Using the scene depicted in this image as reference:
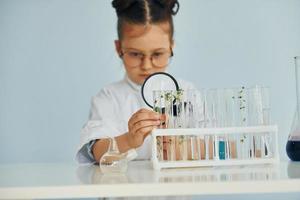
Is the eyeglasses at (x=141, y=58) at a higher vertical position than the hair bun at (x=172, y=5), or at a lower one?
lower

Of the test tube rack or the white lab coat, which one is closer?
the test tube rack

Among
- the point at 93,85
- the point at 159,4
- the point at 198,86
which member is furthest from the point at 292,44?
the point at 93,85

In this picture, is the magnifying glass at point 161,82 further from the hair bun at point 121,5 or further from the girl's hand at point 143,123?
the hair bun at point 121,5

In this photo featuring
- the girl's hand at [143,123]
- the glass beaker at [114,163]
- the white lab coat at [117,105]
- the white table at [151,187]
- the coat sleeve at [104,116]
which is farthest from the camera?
the white lab coat at [117,105]

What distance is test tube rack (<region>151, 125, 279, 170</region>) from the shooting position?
107 cm

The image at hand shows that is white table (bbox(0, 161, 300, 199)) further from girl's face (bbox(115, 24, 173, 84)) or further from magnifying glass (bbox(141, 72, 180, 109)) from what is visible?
girl's face (bbox(115, 24, 173, 84))

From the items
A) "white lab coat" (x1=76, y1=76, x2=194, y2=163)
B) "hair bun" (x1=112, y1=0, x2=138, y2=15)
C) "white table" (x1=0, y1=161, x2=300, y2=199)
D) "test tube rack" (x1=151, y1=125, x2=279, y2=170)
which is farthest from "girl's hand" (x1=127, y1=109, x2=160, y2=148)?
"hair bun" (x1=112, y1=0, x2=138, y2=15)

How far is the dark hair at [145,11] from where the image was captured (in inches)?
72.1

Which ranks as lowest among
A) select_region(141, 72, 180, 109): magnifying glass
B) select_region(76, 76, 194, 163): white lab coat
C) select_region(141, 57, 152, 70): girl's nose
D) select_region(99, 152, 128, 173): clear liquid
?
select_region(99, 152, 128, 173): clear liquid

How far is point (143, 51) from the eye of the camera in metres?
1.82

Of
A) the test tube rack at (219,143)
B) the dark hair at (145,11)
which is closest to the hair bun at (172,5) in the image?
the dark hair at (145,11)

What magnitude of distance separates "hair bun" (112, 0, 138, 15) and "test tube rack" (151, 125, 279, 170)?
872 millimetres

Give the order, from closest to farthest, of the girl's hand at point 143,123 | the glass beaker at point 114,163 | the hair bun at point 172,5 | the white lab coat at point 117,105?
the glass beaker at point 114,163 < the girl's hand at point 143,123 < the white lab coat at point 117,105 < the hair bun at point 172,5

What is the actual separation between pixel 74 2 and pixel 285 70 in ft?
2.67
